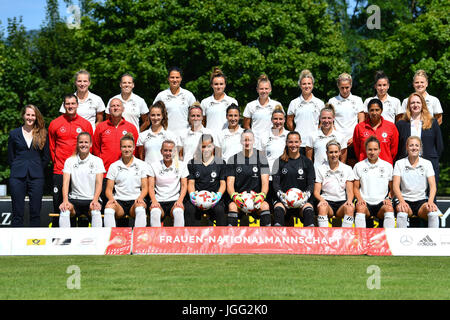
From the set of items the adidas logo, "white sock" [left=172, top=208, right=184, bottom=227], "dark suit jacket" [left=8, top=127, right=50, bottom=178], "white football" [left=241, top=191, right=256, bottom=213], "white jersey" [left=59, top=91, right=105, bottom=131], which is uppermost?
"white jersey" [left=59, top=91, right=105, bottom=131]

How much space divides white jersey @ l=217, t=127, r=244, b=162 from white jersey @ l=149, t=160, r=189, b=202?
2.55ft

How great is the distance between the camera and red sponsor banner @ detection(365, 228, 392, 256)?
32.1 feet

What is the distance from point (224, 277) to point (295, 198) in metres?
3.37

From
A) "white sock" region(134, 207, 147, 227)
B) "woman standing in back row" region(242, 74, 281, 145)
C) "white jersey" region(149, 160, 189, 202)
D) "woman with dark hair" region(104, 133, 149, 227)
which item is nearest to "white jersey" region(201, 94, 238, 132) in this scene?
"woman standing in back row" region(242, 74, 281, 145)

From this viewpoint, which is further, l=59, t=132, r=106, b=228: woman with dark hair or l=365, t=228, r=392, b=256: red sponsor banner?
l=59, t=132, r=106, b=228: woman with dark hair

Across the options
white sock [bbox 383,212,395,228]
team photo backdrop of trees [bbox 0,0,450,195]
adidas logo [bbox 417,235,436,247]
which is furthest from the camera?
team photo backdrop of trees [bbox 0,0,450,195]

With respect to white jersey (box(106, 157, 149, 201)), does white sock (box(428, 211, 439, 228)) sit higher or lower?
lower

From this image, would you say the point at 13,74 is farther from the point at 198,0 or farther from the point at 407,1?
the point at 407,1

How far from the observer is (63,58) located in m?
38.4

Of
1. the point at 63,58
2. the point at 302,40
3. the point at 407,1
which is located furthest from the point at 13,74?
the point at 407,1

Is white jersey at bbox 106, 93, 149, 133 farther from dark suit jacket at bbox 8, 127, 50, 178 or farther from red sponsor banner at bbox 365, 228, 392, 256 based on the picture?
red sponsor banner at bbox 365, 228, 392, 256

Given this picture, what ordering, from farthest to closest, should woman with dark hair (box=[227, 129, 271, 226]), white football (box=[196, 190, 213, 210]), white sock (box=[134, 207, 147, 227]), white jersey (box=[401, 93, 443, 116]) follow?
white jersey (box=[401, 93, 443, 116]) → woman with dark hair (box=[227, 129, 271, 226]) → white football (box=[196, 190, 213, 210]) → white sock (box=[134, 207, 147, 227])

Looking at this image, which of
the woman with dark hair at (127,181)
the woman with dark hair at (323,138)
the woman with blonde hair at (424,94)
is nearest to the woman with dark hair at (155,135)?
the woman with dark hair at (127,181)
